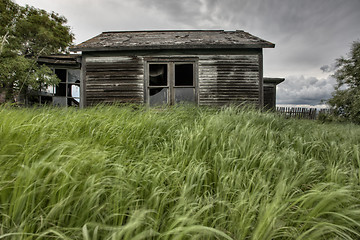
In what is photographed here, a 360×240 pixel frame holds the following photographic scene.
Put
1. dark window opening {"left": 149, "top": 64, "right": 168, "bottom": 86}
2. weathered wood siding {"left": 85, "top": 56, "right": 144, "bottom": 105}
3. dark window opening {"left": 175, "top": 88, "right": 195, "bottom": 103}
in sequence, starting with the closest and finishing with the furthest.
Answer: weathered wood siding {"left": 85, "top": 56, "right": 144, "bottom": 105} → dark window opening {"left": 175, "top": 88, "right": 195, "bottom": 103} → dark window opening {"left": 149, "top": 64, "right": 168, "bottom": 86}

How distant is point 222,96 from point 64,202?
21.8 feet

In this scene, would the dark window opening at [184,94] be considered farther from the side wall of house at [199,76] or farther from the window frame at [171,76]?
the side wall of house at [199,76]

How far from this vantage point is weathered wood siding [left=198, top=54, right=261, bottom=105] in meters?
6.78

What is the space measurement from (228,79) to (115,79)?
190 inches

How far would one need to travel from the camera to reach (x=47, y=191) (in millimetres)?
1020

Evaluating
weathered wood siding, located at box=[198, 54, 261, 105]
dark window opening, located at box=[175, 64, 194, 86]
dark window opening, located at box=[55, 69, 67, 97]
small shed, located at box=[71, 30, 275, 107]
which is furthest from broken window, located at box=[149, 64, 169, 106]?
dark window opening, located at box=[55, 69, 67, 97]

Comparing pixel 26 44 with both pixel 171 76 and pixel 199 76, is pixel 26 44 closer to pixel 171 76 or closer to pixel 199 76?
pixel 171 76

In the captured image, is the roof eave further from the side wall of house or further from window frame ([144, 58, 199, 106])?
window frame ([144, 58, 199, 106])

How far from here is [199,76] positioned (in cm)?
688

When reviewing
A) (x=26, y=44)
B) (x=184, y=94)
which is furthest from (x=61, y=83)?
(x=184, y=94)

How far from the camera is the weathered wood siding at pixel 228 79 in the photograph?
6.78 m

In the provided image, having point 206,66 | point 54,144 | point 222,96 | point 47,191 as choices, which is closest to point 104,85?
point 206,66

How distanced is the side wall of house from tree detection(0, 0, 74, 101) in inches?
78.0

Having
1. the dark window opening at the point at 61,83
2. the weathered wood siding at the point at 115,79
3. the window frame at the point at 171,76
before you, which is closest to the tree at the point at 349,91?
the window frame at the point at 171,76
